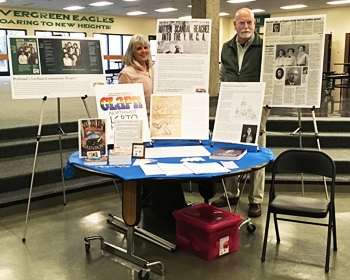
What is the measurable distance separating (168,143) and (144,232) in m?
0.81

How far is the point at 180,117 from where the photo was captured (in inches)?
140

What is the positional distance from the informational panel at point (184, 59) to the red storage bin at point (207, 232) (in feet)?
3.76

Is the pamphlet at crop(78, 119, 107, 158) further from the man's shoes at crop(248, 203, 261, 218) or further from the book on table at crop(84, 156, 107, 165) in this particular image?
the man's shoes at crop(248, 203, 261, 218)

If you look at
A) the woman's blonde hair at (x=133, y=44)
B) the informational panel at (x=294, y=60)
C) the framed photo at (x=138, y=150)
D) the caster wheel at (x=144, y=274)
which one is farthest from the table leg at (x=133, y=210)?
the informational panel at (x=294, y=60)

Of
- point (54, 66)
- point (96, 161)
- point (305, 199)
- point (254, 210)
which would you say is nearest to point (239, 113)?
point (305, 199)

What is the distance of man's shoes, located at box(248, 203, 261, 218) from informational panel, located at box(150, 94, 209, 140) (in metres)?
1.01

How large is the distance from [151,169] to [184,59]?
1355 mm

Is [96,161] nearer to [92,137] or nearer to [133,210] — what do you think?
[92,137]

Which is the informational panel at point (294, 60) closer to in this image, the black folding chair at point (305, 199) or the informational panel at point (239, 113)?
the informational panel at point (239, 113)

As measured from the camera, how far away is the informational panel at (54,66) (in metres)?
3.64

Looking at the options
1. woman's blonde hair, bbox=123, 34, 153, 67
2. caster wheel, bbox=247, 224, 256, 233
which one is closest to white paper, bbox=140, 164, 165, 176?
caster wheel, bbox=247, 224, 256, 233

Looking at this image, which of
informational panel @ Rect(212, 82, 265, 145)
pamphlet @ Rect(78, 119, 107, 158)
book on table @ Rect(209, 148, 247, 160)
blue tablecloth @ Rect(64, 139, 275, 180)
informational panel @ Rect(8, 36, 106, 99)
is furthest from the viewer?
informational panel @ Rect(8, 36, 106, 99)

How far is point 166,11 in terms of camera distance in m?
20.0

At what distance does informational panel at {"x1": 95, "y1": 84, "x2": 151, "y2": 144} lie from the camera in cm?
348
